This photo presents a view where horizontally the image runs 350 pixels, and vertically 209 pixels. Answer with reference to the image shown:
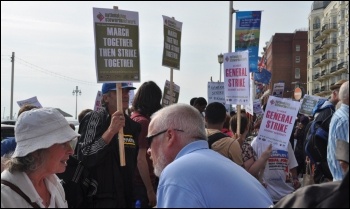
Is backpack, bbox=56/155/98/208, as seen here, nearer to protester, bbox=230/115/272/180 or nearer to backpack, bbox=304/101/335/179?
protester, bbox=230/115/272/180

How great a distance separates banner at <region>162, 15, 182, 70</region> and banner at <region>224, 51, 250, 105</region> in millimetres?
840

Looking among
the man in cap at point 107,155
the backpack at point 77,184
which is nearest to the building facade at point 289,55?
the man in cap at point 107,155

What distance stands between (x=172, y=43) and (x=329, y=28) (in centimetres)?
9401

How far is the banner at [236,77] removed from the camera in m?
7.96

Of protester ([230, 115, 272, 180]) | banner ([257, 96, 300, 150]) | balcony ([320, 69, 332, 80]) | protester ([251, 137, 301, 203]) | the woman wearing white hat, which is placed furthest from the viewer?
balcony ([320, 69, 332, 80])

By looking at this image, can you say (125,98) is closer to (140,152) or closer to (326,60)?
(140,152)

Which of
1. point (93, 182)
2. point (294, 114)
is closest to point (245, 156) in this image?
point (294, 114)

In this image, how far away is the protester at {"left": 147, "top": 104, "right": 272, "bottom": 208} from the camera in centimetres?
265

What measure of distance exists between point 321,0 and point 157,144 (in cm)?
11240

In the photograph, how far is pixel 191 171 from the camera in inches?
108

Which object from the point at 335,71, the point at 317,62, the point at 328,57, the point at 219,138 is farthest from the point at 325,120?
the point at 317,62

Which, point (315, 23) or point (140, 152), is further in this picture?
point (315, 23)

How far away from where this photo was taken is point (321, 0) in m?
109

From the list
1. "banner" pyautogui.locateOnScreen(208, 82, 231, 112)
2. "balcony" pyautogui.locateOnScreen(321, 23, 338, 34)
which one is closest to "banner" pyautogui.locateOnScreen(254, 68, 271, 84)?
"banner" pyautogui.locateOnScreen(208, 82, 231, 112)
